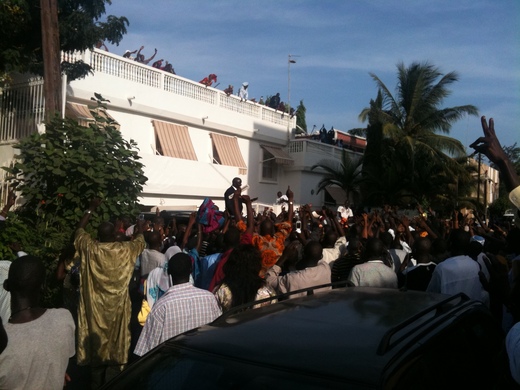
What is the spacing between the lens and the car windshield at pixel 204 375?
226 centimetres

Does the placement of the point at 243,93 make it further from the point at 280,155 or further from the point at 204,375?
the point at 204,375

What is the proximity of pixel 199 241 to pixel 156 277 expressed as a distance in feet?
4.59

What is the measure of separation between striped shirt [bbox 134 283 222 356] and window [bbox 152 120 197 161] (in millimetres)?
17842

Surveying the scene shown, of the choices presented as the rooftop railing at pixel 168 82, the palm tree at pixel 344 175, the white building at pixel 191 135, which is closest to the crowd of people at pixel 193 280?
the white building at pixel 191 135

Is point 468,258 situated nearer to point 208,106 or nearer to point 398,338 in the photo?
point 398,338

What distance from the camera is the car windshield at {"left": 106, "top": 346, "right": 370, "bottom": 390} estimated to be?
7.42 feet

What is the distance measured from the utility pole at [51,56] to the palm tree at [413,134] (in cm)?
1670

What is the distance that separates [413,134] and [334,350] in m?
25.2

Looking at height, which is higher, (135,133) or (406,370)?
(135,133)

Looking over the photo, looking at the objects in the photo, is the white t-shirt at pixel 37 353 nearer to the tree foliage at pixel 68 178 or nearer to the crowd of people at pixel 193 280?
the crowd of people at pixel 193 280

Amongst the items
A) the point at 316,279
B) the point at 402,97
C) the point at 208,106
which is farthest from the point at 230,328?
the point at 402,97

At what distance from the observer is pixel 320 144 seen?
2900 cm

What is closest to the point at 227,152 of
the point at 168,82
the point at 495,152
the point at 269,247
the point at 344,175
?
the point at 168,82

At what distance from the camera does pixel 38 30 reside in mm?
13062
